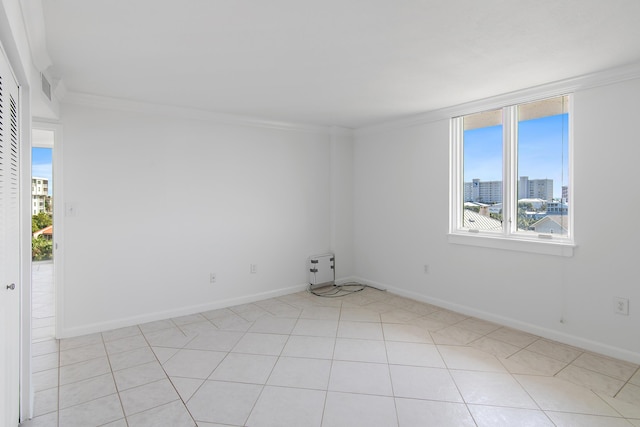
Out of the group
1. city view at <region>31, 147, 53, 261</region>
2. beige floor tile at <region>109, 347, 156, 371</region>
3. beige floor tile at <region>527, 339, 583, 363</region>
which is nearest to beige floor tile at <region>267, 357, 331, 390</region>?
beige floor tile at <region>109, 347, 156, 371</region>

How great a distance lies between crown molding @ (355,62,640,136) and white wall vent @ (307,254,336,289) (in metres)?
2.05

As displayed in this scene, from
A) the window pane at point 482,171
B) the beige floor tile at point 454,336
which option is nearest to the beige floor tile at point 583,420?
the beige floor tile at point 454,336

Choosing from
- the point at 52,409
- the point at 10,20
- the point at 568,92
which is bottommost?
the point at 52,409

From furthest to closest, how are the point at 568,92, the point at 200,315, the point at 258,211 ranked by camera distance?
the point at 258,211 < the point at 200,315 < the point at 568,92

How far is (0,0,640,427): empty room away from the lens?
2070 millimetres

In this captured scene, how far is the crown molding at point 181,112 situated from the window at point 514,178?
6.84 feet

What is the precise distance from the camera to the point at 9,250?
1.70 m

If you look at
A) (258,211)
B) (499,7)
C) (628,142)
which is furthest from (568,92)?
(258,211)

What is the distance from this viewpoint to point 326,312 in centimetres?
407

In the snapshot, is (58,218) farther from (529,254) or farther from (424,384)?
Answer: (529,254)

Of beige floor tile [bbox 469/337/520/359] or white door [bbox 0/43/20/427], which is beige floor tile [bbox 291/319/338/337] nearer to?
beige floor tile [bbox 469/337/520/359]

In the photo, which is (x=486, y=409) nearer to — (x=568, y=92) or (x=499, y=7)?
(x=499, y=7)

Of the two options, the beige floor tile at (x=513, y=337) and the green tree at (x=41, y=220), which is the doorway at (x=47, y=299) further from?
the beige floor tile at (x=513, y=337)

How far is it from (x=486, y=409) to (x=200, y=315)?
303cm
